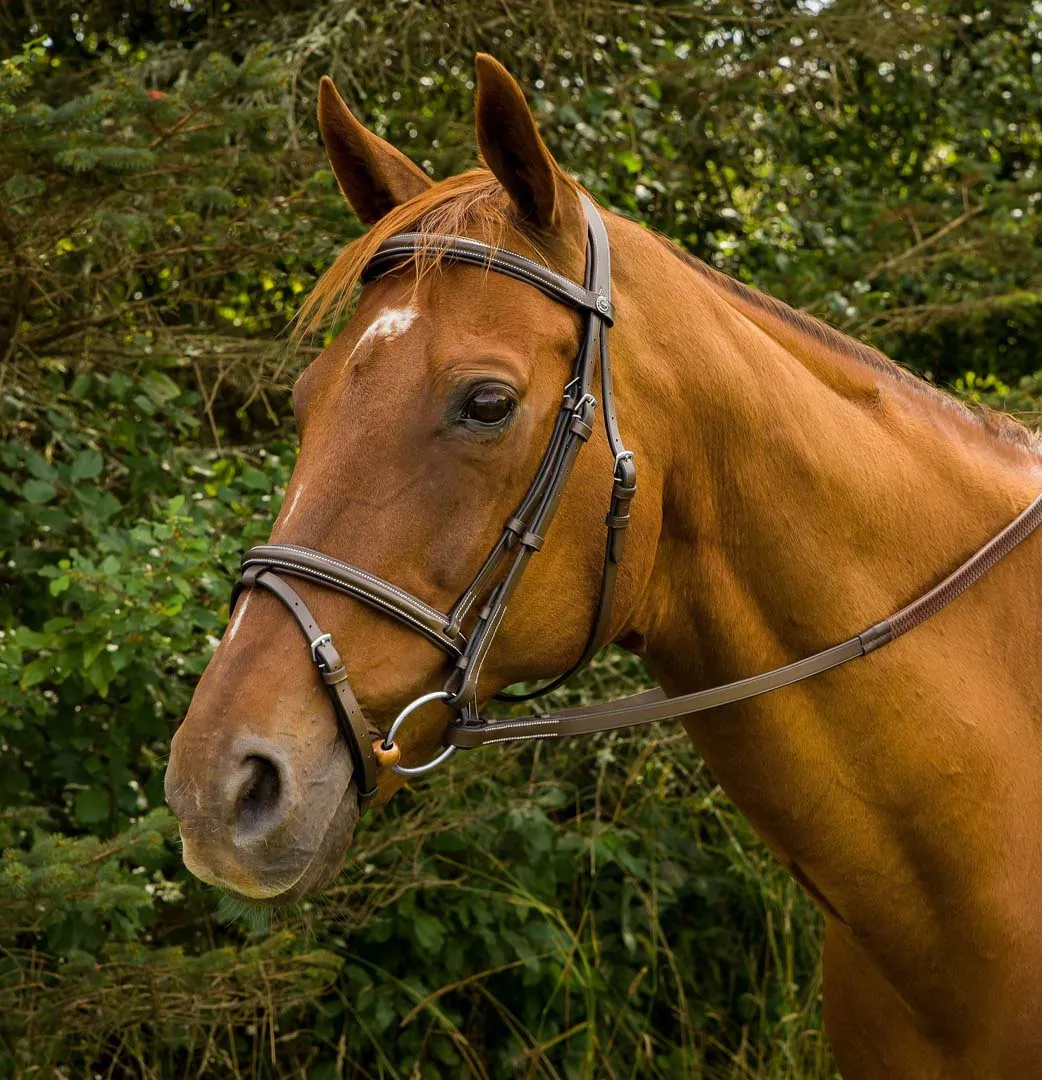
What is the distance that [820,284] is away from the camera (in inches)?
204

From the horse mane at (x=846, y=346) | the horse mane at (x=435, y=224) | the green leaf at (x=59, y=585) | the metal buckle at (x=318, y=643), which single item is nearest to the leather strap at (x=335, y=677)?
the metal buckle at (x=318, y=643)

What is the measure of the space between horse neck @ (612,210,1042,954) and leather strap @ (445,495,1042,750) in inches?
1.1

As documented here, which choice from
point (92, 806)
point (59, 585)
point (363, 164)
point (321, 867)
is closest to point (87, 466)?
point (59, 585)

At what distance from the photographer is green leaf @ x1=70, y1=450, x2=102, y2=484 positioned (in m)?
3.33

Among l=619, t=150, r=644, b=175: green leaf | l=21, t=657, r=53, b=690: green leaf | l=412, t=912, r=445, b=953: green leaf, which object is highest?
l=619, t=150, r=644, b=175: green leaf

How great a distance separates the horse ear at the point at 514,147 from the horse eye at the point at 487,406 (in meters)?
0.36

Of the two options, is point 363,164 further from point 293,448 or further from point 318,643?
point 293,448

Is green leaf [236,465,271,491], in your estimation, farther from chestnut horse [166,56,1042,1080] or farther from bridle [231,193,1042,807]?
bridle [231,193,1042,807]

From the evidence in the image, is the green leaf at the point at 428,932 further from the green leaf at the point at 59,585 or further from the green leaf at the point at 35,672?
the green leaf at the point at 59,585

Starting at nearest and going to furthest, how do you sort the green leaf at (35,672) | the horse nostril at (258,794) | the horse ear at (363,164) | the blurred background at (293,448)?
the horse nostril at (258,794), the horse ear at (363,164), the green leaf at (35,672), the blurred background at (293,448)

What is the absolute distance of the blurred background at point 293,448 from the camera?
3.16 metres

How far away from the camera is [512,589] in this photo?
1853 millimetres

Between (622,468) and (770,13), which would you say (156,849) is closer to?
(622,468)

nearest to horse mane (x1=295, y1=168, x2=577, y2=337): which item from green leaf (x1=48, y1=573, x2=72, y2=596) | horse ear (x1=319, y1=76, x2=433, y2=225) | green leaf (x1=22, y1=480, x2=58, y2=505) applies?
horse ear (x1=319, y1=76, x2=433, y2=225)
